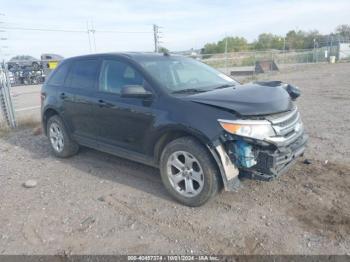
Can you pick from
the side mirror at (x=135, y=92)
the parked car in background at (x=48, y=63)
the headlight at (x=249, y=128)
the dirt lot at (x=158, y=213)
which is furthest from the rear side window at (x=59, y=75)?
the parked car in background at (x=48, y=63)

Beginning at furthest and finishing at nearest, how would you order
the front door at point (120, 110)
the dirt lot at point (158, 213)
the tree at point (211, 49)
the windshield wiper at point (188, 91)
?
the tree at point (211, 49), the front door at point (120, 110), the windshield wiper at point (188, 91), the dirt lot at point (158, 213)

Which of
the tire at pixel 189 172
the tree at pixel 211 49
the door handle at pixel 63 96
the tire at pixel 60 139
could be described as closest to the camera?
the tire at pixel 189 172

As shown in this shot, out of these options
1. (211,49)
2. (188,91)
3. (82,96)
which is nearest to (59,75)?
(82,96)

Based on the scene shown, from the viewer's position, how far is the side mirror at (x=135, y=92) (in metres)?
3.76

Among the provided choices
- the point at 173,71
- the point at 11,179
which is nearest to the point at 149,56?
the point at 173,71

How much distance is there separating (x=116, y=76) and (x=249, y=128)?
2.19 m

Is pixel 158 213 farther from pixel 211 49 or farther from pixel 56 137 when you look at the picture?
pixel 211 49

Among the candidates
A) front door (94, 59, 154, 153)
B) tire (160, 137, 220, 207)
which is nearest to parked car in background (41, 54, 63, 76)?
front door (94, 59, 154, 153)

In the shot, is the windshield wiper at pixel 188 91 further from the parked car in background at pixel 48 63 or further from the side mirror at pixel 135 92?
the parked car in background at pixel 48 63

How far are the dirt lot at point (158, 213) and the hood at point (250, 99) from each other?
1.14 meters

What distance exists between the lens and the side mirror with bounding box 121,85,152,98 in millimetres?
3760

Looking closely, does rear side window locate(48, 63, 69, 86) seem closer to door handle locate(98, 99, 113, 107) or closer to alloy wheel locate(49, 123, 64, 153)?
alloy wheel locate(49, 123, 64, 153)

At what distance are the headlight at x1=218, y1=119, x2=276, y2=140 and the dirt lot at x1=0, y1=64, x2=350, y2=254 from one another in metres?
0.94

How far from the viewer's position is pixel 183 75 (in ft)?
14.4
